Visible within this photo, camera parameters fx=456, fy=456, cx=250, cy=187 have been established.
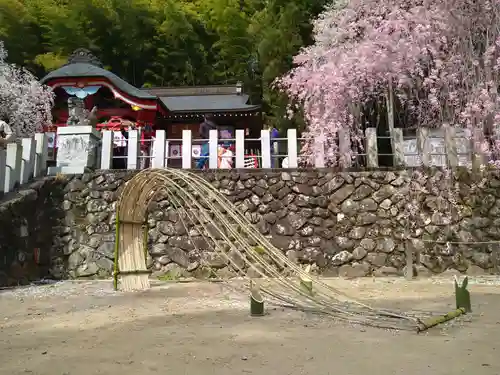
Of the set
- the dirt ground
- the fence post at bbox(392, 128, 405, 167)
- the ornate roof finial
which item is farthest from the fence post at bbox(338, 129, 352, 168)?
the ornate roof finial

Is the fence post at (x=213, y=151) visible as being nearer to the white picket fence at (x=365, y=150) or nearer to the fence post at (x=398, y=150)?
the white picket fence at (x=365, y=150)

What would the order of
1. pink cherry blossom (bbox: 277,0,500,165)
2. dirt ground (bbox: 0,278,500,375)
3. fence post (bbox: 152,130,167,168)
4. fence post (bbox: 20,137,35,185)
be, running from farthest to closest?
fence post (bbox: 152,130,167,168), fence post (bbox: 20,137,35,185), pink cherry blossom (bbox: 277,0,500,165), dirt ground (bbox: 0,278,500,375)

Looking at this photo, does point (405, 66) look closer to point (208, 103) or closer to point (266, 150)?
point (266, 150)

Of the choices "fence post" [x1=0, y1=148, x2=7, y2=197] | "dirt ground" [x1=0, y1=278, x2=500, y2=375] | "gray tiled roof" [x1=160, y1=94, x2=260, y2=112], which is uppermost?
"gray tiled roof" [x1=160, y1=94, x2=260, y2=112]

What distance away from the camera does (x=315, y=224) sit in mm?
8484

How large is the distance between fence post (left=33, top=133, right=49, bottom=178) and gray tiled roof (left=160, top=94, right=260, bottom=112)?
5897 millimetres

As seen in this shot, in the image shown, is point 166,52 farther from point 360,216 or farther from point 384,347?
point 384,347

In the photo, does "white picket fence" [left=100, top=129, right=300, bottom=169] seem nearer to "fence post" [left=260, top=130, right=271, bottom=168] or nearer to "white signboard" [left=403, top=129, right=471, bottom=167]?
"fence post" [left=260, top=130, right=271, bottom=168]

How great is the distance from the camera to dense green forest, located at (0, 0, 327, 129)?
2109cm

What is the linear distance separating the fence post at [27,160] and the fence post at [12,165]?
237mm

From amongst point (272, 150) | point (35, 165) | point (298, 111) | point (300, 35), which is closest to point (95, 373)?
point (35, 165)

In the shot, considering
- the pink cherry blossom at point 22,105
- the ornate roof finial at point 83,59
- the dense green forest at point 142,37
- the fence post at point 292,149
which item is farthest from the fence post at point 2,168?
the dense green forest at point 142,37

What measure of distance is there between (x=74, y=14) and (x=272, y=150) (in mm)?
16100

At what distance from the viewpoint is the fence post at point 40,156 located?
889 cm
